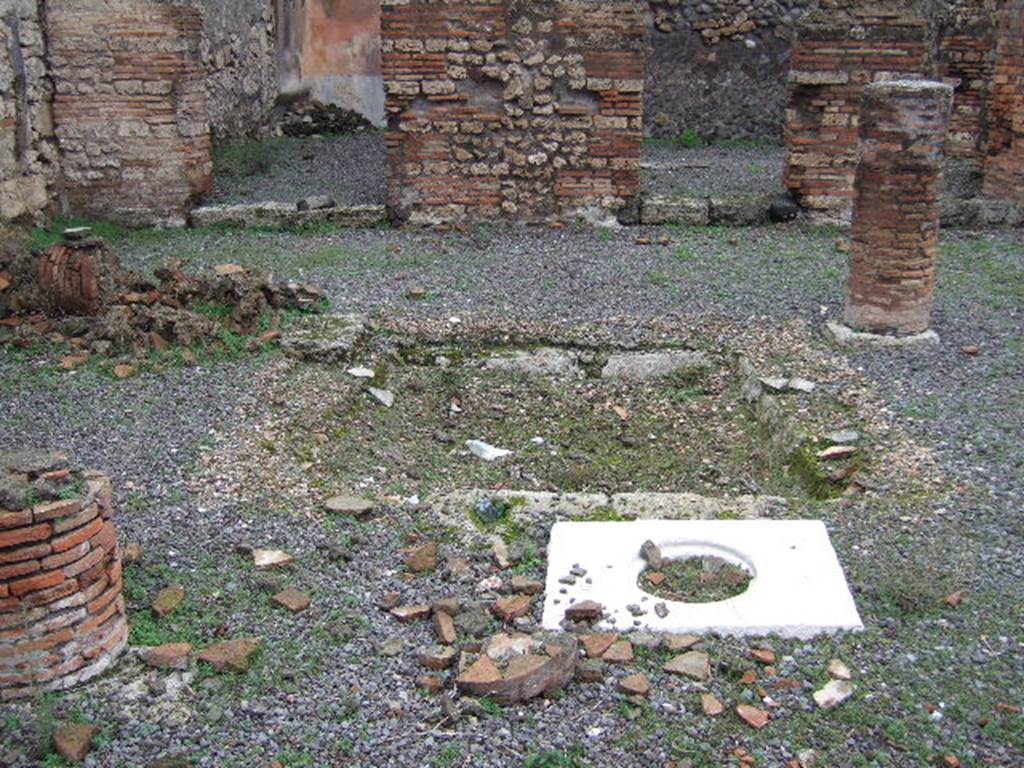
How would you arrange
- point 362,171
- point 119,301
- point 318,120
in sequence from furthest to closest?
point 318,120 → point 362,171 → point 119,301

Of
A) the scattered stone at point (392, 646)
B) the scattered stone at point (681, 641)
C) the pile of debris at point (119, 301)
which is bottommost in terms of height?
the scattered stone at point (392, 646)

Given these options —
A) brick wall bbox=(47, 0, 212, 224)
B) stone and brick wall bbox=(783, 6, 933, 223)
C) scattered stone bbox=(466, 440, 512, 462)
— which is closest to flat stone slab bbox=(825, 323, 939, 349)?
scattered stone bbox=(466, 440, 512, 462)

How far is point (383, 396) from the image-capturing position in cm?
679

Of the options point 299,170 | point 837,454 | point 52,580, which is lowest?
point 837,454

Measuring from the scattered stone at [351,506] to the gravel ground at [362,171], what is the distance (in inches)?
248

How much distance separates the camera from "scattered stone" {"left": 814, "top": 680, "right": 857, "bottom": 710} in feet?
11.9

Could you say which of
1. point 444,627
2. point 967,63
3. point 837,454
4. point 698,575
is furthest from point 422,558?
point 967,63

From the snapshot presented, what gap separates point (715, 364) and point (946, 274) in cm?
288

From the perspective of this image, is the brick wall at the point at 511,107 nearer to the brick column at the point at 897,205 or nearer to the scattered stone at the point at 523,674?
the brick column at the point at 897,205

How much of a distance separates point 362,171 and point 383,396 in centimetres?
651

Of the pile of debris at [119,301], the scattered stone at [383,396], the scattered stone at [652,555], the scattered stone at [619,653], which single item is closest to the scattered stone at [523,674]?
the scattered stone at [619,653]

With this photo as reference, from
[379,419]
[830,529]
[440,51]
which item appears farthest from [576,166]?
[830,529]

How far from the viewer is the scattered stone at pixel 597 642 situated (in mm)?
3916

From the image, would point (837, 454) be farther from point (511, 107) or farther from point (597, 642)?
point (511, 107)
